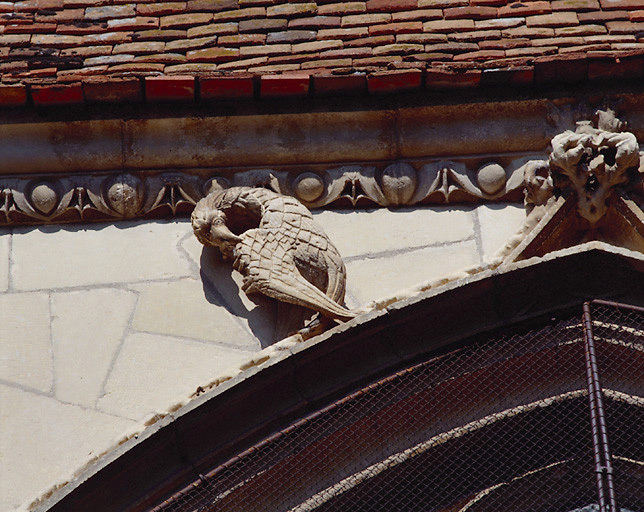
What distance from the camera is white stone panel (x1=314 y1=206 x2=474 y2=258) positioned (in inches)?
246

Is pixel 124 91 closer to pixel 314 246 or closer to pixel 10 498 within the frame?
pixel 314 246

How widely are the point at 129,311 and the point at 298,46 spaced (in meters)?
1.69

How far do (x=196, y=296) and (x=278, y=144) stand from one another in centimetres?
92

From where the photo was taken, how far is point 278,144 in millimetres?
6500

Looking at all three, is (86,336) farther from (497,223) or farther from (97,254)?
(497,223)

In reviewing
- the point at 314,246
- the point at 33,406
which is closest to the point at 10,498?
the point at 33,406

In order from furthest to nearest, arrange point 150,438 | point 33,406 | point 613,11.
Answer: point 613,11
point 33,406
point 150,438

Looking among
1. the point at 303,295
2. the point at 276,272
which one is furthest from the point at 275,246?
the point at 303,295

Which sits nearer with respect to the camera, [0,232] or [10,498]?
[10,498]

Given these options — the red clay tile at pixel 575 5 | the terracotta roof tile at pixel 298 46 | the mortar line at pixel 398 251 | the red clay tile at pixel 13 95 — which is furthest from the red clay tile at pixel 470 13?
the red clay tile at pixel 13 95

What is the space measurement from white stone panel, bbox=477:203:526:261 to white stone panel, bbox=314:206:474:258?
65mm

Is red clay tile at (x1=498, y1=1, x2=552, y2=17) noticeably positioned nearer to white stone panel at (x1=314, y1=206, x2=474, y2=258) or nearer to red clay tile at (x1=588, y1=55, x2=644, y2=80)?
red clay tile at (x1=588, y1=55, x2=644, y2=80)

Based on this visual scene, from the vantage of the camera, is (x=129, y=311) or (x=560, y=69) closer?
(x=129, y=311)

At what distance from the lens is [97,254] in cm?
632
